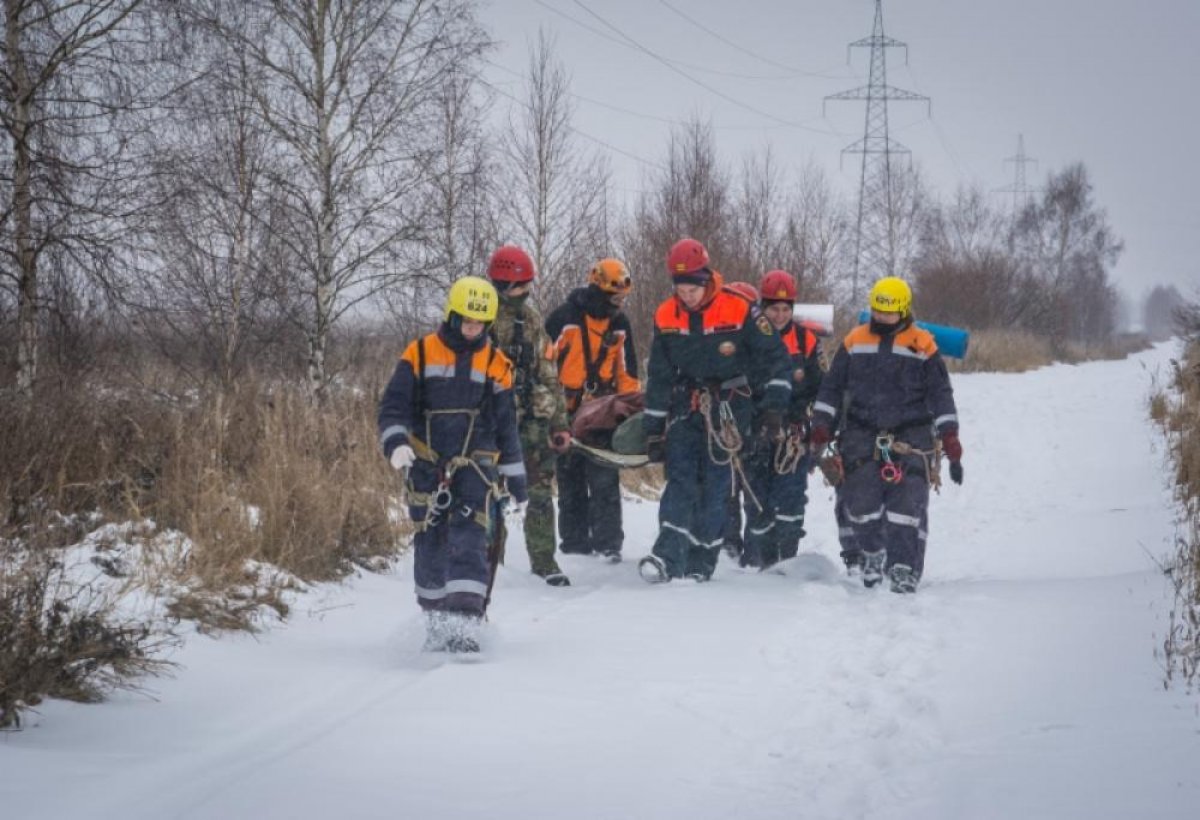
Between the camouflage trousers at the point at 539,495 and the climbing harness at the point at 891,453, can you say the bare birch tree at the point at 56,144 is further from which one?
the climbing harness at the point at 891,453

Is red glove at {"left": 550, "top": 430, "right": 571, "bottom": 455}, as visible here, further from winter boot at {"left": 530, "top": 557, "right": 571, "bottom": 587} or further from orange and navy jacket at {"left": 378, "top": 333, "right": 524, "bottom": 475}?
orange and navy jacket at {"left": 378, "top": 333, "right": 524, "bottom": 475}

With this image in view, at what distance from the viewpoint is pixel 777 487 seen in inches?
348

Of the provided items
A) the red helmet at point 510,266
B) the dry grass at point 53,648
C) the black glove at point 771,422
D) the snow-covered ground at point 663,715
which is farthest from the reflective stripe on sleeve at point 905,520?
the dry grass at point 53,648

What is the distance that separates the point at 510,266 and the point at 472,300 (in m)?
1.77

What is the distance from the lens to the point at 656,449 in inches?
320

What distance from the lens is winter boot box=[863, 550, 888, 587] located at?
779cm

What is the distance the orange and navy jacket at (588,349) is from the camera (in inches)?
334

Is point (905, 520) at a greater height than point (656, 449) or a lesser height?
lesser

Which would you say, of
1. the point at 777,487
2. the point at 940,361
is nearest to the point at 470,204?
the point at 777,487

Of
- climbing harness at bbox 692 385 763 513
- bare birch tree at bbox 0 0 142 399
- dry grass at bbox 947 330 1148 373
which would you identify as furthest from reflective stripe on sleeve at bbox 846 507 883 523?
dry grass at bbox 947 330 1148 373

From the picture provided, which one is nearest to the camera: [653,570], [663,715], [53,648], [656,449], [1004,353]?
[53,648]

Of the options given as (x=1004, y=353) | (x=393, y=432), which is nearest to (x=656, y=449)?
(x=393, y=432)

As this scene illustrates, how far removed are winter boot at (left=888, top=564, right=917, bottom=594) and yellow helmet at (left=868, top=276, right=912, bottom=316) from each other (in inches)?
69.4

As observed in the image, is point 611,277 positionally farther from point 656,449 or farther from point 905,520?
Answer: point 905,520
